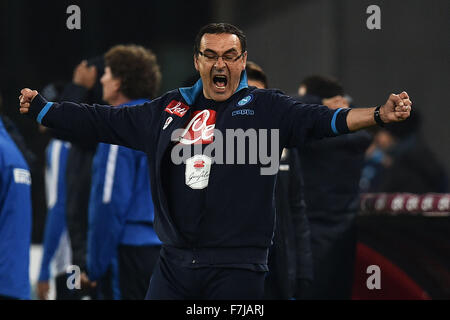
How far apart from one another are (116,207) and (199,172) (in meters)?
1.70

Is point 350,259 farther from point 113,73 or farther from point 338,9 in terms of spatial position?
point 338,9

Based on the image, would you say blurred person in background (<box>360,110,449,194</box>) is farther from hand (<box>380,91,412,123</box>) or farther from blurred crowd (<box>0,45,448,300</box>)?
hand (<box>380,91,412,123</box>)

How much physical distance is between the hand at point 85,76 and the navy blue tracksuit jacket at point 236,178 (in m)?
2.34

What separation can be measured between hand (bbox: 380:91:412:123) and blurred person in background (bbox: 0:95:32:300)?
2.38m

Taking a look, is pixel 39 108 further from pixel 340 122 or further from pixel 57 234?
pixel 57 234

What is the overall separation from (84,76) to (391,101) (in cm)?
324

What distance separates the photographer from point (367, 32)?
503 inches

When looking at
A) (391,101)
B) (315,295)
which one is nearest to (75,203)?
(315,295)

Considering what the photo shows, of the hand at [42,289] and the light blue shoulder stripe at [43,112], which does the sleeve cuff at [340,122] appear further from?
the hand at [42,289]

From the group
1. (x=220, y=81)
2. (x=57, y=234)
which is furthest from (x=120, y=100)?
(x=220, y=81)

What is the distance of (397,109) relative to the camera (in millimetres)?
3867

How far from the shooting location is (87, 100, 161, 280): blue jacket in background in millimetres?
5734

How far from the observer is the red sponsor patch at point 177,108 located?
4309 millimetres

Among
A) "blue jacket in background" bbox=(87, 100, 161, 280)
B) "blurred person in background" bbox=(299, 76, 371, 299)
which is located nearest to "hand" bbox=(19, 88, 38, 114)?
"blue jacket in background" bbox=(87, 100, 161, 280)
